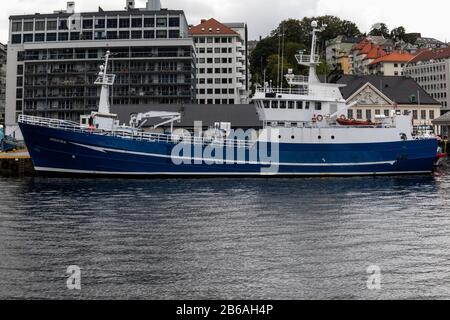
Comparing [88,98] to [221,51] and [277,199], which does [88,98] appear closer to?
[221,51]

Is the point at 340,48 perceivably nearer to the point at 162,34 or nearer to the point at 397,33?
the point at 397,33

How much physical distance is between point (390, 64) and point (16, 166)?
10440 cm

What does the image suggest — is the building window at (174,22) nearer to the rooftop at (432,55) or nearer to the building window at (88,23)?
the building window at (88,23)

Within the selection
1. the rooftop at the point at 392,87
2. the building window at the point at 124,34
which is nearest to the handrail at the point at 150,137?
the rooftop at the point at 392,87

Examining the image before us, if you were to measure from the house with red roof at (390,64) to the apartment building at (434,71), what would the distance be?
2.95m

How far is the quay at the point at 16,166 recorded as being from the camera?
4509cm

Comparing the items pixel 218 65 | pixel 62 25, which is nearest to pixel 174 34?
pixel 218 65

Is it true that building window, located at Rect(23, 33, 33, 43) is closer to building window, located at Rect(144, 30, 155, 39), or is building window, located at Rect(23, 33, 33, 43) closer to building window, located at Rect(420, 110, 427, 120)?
building window, located at Rect(144, 30, 155, 39)

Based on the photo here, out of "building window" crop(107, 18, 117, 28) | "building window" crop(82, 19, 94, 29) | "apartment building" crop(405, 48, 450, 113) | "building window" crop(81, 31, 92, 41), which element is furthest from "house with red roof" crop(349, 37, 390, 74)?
"building window" crop(81, 31, 92, 41)

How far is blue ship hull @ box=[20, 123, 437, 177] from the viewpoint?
126 ft

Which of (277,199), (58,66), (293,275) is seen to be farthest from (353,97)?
(293,275)

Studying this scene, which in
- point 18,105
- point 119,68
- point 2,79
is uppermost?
point 2,79

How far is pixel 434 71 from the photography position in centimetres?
12550
